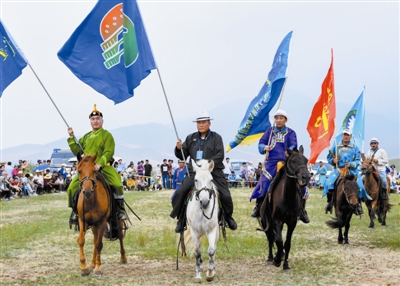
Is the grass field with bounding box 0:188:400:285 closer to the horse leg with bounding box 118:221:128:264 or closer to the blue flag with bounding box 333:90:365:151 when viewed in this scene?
the horse leg with bounding box 118:221:128:264

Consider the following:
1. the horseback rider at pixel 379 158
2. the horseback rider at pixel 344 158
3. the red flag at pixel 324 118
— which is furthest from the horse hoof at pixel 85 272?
the horseback rider at pixel 379 158

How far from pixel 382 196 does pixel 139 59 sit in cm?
939

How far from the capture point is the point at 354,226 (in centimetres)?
1717

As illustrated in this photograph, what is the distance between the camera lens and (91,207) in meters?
10.1

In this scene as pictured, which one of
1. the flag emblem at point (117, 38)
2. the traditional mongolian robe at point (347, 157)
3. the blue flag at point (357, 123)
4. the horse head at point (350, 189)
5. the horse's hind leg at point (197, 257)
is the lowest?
the horse's hind leg at point (197, 257)

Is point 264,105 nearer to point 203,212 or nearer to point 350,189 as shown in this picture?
point 350,189

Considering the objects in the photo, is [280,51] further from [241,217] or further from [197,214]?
[241,217]

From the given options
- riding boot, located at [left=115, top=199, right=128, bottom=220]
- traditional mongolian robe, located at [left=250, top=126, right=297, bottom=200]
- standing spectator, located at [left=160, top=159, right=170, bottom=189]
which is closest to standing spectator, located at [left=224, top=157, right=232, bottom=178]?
standing spectator, located at [left=160, top=159, right=170, bottom=189]

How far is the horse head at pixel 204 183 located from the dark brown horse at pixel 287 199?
1489 mm

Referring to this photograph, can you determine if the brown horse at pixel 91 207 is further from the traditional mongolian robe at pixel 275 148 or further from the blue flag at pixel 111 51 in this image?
the traditional mongolian robe at pixel 275 148

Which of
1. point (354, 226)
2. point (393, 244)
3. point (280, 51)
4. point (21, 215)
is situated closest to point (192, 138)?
point (280, 51)

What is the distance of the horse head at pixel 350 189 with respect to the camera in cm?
1346

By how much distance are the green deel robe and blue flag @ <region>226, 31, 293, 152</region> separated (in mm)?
2768

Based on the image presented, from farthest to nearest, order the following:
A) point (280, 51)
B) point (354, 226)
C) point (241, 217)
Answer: point (241, 217) < point (354, 226) < point (280, 51)
